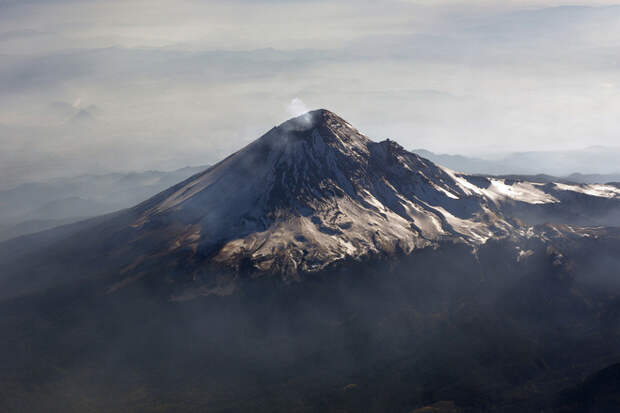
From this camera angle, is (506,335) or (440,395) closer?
(440,395)

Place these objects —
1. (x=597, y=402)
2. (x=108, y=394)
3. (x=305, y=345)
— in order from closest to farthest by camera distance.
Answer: (x=597, y=402)
(x=108, y=394)
(x=305, y=345)

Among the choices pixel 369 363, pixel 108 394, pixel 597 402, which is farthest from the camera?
pixel 369 363

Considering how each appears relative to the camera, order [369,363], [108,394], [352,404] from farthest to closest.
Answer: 1. [369,363]
2. [108,394]
3. [352,404]

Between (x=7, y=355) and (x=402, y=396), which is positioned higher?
(x=7, y=355)

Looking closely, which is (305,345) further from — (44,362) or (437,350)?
(44,362)

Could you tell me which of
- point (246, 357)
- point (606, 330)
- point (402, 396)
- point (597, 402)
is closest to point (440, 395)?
point (402, 396)

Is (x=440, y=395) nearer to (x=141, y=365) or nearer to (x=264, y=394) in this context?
(x=264, y=394)

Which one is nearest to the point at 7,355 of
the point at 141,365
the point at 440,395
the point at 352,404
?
the point at 141,365

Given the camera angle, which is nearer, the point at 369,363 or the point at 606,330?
the point at 369,363

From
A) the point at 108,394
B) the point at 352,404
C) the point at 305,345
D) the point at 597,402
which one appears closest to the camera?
the point at 597,402
